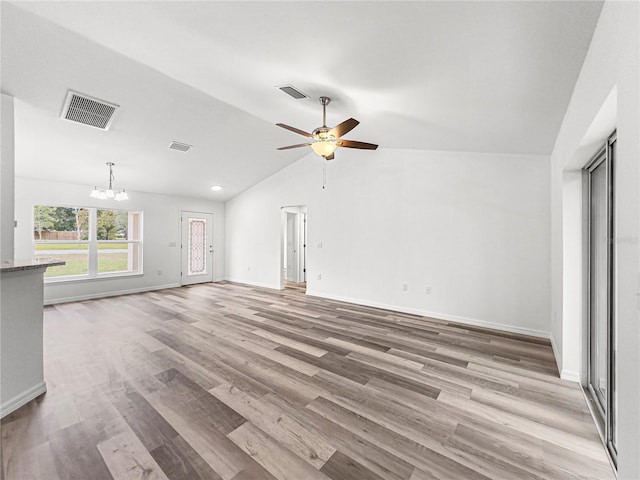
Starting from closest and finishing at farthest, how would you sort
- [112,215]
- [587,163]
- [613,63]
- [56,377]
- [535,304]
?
[613,63]
[587,163]
[56,377]
[535,304]
[112,215]

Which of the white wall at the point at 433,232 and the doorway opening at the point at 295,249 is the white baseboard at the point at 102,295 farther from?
the white wall at the point at 433,232

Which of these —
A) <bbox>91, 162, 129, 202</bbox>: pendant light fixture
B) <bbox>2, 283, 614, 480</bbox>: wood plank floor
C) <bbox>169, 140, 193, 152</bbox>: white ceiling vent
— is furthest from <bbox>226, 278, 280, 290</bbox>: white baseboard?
<bbox>169, 140, 193, 152</bbox>: white ceiling vent

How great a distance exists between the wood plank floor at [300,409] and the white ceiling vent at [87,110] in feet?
9.50

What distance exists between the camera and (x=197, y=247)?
26.0 feet

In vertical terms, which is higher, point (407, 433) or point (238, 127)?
point (238, 127)

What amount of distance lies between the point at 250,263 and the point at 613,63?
24.1ft

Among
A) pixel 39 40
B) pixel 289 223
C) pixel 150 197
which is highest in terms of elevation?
pixel 39 40

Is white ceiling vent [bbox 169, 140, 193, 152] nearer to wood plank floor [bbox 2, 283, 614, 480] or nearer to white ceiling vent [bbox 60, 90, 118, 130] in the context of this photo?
white ceiling vent [bbox 60, 90, 118, 130]

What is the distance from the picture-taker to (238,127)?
14.7 feet

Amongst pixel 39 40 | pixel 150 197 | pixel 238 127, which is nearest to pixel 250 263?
pixel 150 197

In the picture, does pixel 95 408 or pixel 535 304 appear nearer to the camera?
pixel 95 408

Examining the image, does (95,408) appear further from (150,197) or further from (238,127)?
(150,197)

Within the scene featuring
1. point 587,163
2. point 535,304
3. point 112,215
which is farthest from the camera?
point 112,215

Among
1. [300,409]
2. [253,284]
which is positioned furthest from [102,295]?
[300,409]
